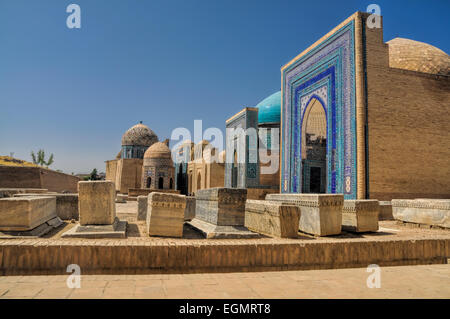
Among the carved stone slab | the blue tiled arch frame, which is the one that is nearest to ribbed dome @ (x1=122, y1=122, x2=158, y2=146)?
the blue tiled arch frame

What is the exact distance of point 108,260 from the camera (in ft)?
10.1

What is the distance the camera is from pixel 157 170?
24766 millimetres

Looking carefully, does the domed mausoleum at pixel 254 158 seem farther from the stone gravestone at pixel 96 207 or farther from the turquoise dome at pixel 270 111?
the stone gravestone at pixel 96 207

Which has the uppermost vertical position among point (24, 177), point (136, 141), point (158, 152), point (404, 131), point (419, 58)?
point (419, 58)

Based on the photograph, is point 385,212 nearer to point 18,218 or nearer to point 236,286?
point 236,286

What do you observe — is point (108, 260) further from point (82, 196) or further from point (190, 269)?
point (82, 196)

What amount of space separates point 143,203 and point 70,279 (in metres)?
4.59

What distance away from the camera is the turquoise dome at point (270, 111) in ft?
62.7

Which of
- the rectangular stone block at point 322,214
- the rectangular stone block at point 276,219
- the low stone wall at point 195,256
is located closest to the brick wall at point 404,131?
the rectangular stone block at point 322,214

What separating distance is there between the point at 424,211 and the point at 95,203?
6116mm

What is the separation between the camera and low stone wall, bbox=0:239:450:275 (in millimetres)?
2973

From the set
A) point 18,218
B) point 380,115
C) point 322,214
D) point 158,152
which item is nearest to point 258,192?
point 380,115
